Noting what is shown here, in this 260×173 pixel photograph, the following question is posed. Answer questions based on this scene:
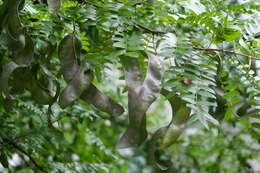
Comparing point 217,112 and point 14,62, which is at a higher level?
point 14,62

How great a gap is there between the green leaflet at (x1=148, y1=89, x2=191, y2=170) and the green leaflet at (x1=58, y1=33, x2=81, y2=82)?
180 millimetres

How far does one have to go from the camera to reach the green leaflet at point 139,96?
592 mm

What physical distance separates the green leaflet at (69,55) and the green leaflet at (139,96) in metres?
0.11

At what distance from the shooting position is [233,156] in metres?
2.09

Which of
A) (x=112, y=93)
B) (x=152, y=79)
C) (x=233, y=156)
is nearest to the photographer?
(x=152, y=79)

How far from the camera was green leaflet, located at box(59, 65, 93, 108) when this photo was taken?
0.64 metres

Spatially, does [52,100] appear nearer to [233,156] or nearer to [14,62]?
[14,62]

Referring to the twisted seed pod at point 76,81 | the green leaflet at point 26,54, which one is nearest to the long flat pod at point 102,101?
the twisted seed pod at point 76,81

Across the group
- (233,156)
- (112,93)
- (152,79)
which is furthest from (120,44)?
(233,156)

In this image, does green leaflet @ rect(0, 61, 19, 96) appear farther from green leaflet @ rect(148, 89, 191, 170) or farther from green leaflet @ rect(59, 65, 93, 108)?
green leaflet @ rect(148, 89, 191, 170)

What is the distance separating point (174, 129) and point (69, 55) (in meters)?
0.23

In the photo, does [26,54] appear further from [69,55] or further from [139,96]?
[139,96]

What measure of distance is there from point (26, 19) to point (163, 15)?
0.32m

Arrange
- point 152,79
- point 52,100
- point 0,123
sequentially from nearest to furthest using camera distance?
1. point 152,79
2. point 52,100
3. point 0,123
